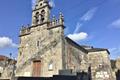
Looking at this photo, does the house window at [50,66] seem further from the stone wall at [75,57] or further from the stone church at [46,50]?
the stone wall at [75,57]

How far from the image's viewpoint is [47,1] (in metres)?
26.2

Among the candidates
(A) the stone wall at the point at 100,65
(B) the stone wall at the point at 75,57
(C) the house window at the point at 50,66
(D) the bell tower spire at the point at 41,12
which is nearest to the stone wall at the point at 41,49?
(C) the house window at the point at 50,66

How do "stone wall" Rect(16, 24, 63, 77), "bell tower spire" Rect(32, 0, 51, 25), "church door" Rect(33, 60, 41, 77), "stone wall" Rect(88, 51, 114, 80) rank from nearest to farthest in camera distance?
"stone wall" Rect(16, 24, 63, 77)
"church door" Rect(33, 60, 41, 77)
"bell tower spire" Rect(32, 0, 51, 25)
"stone wall" Rect(88, 51, 114, 80)

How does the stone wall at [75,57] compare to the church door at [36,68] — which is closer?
the church door at [36,68]

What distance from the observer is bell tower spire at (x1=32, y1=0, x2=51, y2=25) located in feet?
83.7

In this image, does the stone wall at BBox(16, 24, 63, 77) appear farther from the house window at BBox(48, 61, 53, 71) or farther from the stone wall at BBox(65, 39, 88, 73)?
the stone wall at BBox(65, 39, 88, 73)

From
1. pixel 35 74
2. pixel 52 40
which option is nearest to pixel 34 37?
pixel 52 40

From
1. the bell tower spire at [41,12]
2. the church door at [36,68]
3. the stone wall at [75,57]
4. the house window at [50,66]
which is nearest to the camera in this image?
the house window at [50,66]

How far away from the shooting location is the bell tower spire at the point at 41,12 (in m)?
25.5

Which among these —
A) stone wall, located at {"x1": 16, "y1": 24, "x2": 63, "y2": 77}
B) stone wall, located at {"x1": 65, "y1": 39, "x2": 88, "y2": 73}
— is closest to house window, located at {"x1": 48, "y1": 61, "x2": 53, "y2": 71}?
stone wall, located at {"x1": 16, "y1": 24, "x2": 63, "y2": 77}

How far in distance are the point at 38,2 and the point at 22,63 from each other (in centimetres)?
848

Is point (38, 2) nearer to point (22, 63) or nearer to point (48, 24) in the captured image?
point (48, 24)

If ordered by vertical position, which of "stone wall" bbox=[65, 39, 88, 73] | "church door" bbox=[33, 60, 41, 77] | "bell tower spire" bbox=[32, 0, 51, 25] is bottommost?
"church door" bbox=[33, 60, 41, 77]

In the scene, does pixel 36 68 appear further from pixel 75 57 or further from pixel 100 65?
pixel 100 65
